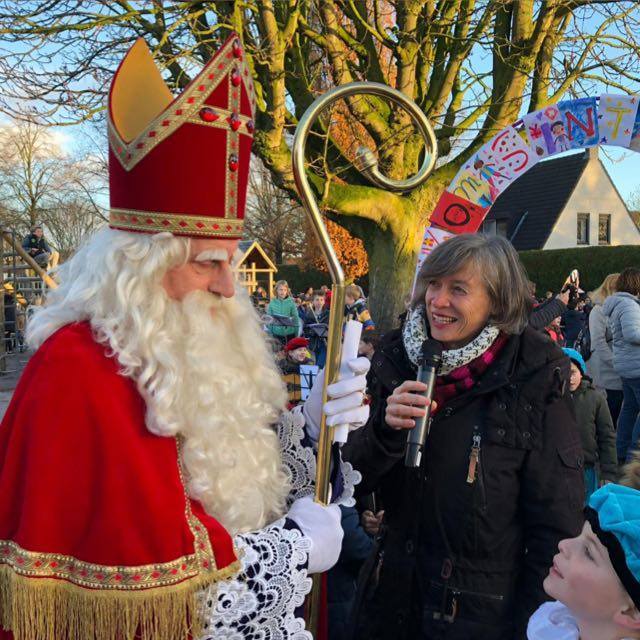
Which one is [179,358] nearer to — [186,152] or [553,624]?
[186,152]

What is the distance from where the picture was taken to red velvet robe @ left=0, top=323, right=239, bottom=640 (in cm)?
146

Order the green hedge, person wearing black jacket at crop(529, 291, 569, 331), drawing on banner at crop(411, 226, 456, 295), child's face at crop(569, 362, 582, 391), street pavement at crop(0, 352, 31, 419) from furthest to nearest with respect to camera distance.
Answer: the green hedge
street pavement at crop(0, 352, 31, 419)
drawing on banner at crop(411, 226, 456, 295)
person wearing black jacket at crop(529, 291, 569, 331)
child's face at crop(569, 362, 582, 391)

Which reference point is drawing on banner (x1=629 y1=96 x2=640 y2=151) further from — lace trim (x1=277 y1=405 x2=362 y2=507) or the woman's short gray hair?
lace trim (x1=277 y1=405 x2=362 y2=507)

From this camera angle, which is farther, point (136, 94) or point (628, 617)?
point (136, 94)

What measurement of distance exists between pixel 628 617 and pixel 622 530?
0.19 meters

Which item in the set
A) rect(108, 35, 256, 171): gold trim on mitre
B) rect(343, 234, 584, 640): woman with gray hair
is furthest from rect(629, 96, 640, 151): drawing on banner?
rect(108, 35, 256, 171): gold trim on mitre

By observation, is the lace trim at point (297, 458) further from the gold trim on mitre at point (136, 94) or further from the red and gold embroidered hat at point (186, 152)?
the gold trim on mitre at point (136, 94)

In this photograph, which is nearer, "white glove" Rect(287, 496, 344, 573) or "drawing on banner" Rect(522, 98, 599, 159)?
"white glove" Rect(287, 496, 344, 573)

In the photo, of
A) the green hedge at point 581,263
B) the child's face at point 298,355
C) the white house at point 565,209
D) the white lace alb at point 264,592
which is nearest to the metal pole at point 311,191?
the white lace alb at point 264,592

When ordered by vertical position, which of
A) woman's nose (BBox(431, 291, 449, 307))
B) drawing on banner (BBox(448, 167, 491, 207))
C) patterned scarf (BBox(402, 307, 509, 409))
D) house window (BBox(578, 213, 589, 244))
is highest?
house window (BBox(578, 213, 589, 244))

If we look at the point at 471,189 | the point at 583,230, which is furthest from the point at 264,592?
the point at 583,230

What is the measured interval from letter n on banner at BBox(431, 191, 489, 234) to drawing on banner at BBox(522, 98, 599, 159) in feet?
2.40

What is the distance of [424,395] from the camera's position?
1896 mm

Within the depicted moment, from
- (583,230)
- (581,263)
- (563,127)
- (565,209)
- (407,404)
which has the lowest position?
(407,404)
